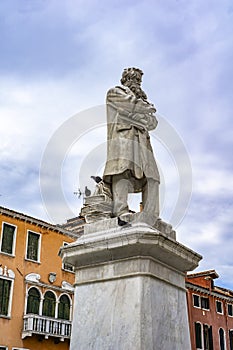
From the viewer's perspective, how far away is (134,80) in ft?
26.3

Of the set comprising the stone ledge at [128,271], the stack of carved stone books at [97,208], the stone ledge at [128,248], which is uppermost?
the stack of carved stone books at [97,208]

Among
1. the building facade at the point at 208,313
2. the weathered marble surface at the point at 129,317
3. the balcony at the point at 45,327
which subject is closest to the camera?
the weathered marble surface at the point at 129,317

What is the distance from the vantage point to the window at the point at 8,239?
1110 inches

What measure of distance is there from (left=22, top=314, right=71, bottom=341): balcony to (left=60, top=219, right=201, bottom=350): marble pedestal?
21.7 meters

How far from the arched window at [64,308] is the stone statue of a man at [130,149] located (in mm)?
23899

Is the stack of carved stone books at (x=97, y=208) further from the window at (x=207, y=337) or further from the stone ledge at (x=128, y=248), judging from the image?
the window at (x=207, y=337)

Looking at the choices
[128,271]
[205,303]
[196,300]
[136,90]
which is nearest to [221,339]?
[205,303]

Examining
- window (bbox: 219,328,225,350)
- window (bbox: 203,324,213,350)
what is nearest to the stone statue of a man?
window (bbox: 203,324,213,350)

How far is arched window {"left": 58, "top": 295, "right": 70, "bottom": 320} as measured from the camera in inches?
1170

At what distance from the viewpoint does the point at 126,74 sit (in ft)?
26.5

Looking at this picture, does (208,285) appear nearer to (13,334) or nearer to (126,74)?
(13,334)

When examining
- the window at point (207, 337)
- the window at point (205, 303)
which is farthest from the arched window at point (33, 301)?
the window at point (207, 337)

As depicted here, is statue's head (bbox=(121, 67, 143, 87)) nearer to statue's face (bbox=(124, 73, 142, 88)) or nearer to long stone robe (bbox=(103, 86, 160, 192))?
statue's face (bbox=(124, 73, 142, 88))

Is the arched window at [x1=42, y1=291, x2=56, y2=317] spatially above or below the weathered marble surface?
above
